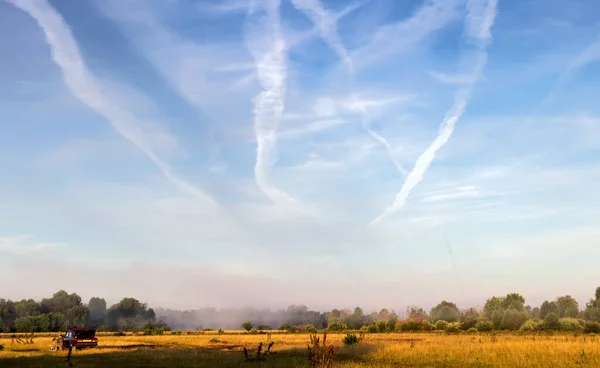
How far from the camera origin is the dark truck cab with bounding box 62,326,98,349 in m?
47.5

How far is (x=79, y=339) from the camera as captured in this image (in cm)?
4781

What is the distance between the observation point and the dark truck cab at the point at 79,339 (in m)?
47.5

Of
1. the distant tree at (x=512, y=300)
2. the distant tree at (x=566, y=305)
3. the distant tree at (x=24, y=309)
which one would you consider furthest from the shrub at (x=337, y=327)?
the distant tree at (x=24, y=309)

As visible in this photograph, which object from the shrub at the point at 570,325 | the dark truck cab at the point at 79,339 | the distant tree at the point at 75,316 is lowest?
the dark truck cab at the point at 79,339

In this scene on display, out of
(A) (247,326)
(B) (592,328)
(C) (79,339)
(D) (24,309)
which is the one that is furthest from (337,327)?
(D) (24,309)

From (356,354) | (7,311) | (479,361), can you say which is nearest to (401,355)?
(356,354)

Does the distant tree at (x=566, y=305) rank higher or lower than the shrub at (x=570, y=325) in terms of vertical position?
higher

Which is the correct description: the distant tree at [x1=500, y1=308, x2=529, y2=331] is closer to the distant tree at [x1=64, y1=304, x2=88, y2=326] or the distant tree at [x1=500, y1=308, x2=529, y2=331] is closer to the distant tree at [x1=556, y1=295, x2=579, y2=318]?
the distant tree at [x1=556, y1=295, x2=579, y2=318]

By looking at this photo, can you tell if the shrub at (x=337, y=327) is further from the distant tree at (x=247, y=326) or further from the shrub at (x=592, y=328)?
the shrub at (x=592, y=328)

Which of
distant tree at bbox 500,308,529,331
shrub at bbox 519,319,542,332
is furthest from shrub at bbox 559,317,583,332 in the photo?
distant tree at bbox 500,308,529,331

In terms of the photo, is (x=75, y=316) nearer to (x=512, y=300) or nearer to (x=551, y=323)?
(x=512, y=300)

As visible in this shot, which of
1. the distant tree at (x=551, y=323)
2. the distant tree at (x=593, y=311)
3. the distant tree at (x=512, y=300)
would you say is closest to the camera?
the distant tree at (x=551, y=323)

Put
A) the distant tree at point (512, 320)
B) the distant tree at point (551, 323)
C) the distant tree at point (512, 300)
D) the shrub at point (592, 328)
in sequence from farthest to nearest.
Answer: the distant tree at point (512, 300) < the distant tree at point (512, 320) < the distant tree at point (551, 323) < the shrub at point (592, 328)

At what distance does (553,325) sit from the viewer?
3127 inches
